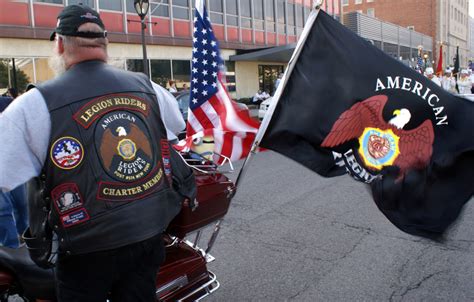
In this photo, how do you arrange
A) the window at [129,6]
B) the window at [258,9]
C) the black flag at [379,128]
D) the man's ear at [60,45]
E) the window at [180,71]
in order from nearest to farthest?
the man's ear at [60,45], the black flag at [379,128], the window at [129,6], the window at [180,71], the window at [258,9]

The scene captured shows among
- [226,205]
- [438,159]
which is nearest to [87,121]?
[226,205]

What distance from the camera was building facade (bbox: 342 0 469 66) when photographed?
2680 inches

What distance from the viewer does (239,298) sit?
141 inches

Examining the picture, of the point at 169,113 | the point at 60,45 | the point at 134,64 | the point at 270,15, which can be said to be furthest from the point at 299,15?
the point at 60,45

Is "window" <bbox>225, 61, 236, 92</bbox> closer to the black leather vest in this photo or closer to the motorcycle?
the motorcycle

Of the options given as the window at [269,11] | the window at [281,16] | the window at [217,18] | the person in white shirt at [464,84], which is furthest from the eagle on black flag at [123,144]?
the window at [281,16]

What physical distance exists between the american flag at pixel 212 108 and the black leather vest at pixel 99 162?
4.07 ft

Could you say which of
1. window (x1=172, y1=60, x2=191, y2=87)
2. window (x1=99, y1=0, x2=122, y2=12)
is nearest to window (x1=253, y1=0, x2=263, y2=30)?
window (x1=172, y1=60, x2=191, y2=87)

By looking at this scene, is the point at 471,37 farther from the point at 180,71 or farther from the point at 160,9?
the point at 160,9

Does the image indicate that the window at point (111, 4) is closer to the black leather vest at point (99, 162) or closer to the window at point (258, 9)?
the window at point (258, 9)

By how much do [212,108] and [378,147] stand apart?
123 cm

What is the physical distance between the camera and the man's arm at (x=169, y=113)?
2.26 m

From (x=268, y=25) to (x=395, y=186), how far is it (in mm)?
30490

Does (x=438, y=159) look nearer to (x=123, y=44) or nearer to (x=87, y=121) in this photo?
(x=87, y=121)
